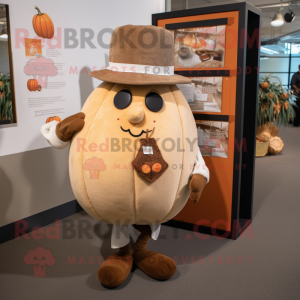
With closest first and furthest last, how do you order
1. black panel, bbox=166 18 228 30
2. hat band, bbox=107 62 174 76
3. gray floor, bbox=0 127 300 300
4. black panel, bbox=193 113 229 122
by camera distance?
hat band, bbox=107 62 174 76
gray floor, bbox=0 127 300 300
black panel, bbox=166 18 228 30
black panel, bbox=193 113 229 122

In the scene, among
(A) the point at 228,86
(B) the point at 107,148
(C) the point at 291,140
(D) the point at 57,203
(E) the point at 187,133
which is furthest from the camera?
(C) the point at 291,140

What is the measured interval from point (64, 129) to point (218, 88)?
1156 mm

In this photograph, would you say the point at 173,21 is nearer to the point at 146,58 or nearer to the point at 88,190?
the point at 146,58

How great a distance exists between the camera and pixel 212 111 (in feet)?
8.19

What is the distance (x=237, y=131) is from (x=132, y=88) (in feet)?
3.12

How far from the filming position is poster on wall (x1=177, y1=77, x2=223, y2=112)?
2457mm

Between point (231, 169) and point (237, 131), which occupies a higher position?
point (237, 131)

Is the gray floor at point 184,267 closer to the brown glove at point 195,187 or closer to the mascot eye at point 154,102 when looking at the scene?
the brown glove at point 195,187

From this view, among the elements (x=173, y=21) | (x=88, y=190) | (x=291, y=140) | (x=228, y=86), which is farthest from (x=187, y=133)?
(x=291, y=140)

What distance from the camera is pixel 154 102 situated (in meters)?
1.76

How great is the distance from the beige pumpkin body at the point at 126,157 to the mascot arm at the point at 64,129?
0.10ft

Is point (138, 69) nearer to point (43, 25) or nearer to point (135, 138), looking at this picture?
point (135, 138)

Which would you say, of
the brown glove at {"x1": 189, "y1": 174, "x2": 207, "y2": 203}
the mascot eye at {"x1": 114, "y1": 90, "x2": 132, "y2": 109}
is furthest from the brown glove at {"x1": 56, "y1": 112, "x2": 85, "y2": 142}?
the brown glove at {"x1": 189, "y1": 174, "x2": 207, "y2": 203}

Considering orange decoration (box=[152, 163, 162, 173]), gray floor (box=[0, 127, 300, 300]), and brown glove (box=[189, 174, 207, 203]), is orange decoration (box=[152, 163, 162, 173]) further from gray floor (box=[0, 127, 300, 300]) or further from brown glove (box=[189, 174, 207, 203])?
gray floor (box=[0, 127, 300, 300])
